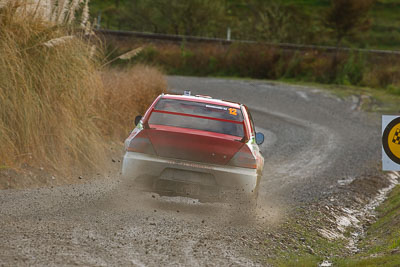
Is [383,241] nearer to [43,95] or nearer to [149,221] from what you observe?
[149,221]

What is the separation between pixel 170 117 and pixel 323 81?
2702cm

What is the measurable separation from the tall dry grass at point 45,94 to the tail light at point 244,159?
3678 millimetres

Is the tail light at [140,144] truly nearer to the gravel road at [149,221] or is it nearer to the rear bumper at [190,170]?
the rear bumper at [190,170]

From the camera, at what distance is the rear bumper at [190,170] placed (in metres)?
9.41

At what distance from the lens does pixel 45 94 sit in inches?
477

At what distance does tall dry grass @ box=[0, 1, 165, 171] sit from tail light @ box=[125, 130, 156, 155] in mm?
2662

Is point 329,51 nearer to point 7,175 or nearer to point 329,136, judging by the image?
point 329,136

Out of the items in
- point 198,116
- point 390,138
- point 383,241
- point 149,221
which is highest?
point 390,138

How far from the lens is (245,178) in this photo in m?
9.55

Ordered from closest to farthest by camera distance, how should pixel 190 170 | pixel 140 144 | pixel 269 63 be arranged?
pixel 190 170 → pixel 140 144 → pixel 269 63

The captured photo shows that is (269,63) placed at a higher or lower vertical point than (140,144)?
lower

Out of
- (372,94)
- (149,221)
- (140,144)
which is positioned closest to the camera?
(149,221)

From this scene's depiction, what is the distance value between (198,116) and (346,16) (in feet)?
122

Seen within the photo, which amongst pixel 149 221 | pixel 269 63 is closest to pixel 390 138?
pixel 149 221
